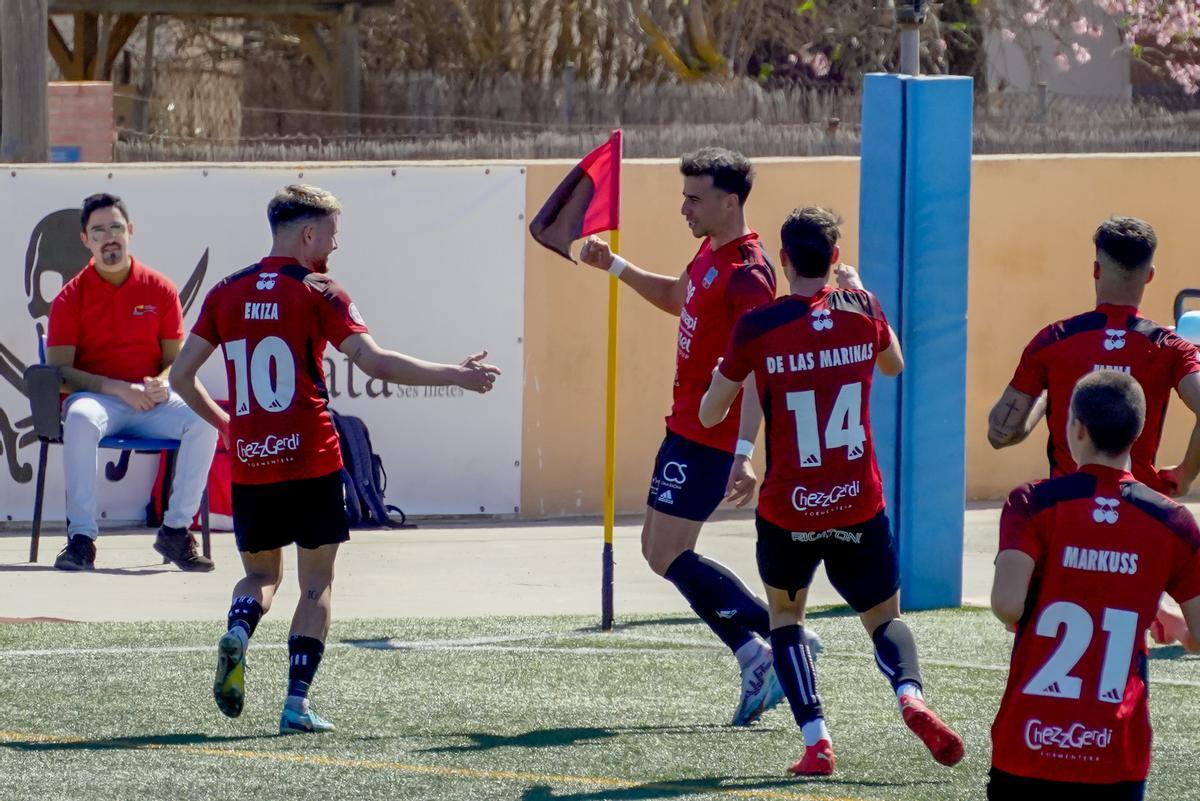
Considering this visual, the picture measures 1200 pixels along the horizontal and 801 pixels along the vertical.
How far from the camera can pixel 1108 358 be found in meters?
5.36

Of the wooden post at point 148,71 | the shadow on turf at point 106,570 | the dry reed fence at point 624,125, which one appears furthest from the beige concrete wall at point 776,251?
the wooden post at point 148,71

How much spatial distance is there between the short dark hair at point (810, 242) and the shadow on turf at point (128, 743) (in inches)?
85.0

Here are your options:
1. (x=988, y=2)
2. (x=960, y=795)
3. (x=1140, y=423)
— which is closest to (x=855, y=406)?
(x=960, y=795)

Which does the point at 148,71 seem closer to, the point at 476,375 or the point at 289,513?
the point at 289,513

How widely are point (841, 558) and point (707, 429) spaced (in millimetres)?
1044

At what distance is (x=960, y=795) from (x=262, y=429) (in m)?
2.34

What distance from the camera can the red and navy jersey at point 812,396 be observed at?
5.37 m

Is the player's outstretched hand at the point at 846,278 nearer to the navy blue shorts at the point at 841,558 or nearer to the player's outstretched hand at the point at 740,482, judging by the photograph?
the player's outstretched hand at the point at 740,482

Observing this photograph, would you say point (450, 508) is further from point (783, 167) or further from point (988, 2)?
point (988, 2)

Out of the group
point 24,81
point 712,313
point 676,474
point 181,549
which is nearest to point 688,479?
point 676,474

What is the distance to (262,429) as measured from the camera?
6.01 meters

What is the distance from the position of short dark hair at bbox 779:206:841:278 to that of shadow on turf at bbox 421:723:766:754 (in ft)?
5.19

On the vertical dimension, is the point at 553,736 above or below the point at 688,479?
below

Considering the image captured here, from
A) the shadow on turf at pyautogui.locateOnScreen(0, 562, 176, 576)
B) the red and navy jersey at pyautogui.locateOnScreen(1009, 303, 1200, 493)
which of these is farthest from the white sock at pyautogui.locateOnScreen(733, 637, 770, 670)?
the shadow on turf at pyautogui.locateOnScreen(0, 562, 176, 576)
